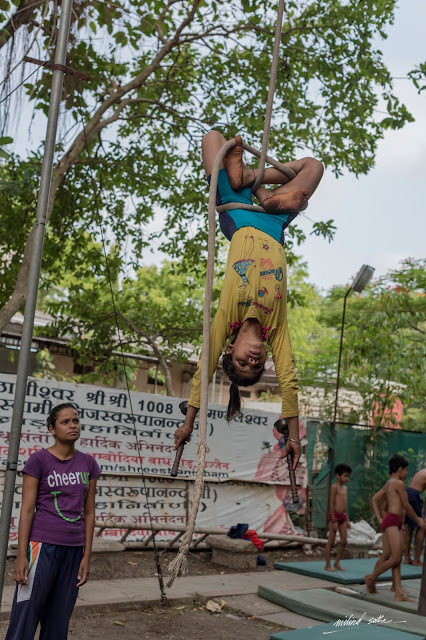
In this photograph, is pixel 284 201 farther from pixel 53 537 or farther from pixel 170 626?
pixel 170 626

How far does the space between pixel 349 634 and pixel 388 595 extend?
7.06 ft

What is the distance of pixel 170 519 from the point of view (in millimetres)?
9000

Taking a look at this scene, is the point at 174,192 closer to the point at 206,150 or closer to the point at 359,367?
the point at 359,367

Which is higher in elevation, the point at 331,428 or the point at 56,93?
the point at 56,93

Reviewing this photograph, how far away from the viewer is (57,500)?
391cm

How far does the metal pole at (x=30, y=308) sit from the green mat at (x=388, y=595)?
4.74m

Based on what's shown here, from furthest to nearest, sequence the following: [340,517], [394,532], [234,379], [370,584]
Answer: [340,517] → [370,584] → [394,532] → [234,379]

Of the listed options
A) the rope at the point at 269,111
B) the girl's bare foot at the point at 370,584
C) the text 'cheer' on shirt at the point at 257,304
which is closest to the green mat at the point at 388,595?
the girl's bare foot at the point at 370,584

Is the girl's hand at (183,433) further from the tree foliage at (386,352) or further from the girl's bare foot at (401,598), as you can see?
the tree foliage at (386,352)

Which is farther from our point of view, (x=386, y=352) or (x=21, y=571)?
(x=386, y=352)

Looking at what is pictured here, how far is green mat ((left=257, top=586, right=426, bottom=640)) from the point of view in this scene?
650cm

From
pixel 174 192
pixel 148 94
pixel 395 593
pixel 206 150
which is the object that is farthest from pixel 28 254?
pixel 395 593

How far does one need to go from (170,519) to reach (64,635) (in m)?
Answer: 5.18

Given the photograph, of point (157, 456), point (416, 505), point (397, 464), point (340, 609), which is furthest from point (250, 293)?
point (416, 505)
